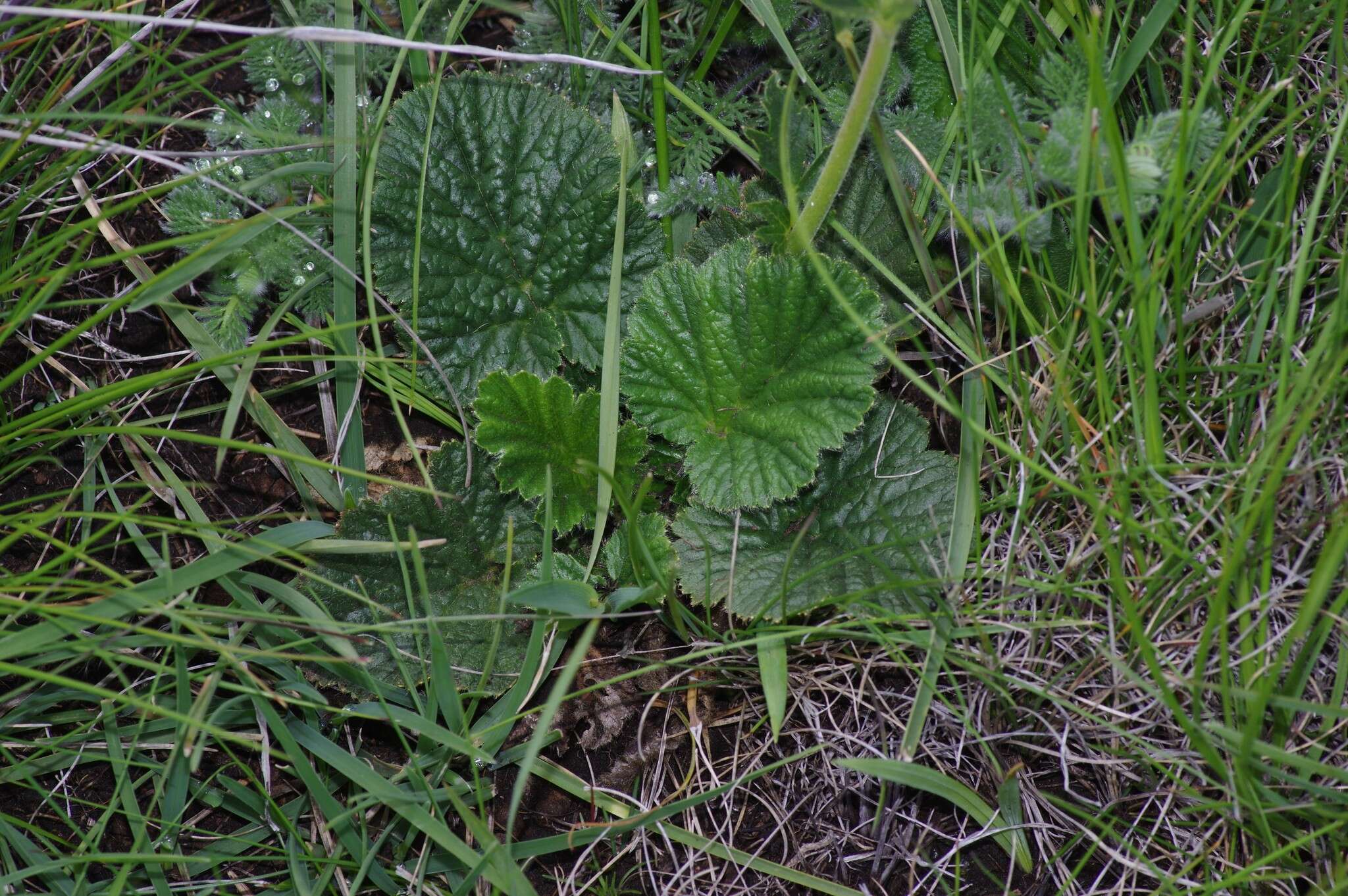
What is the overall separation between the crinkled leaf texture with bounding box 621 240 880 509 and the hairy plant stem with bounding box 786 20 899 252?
0.19 feet

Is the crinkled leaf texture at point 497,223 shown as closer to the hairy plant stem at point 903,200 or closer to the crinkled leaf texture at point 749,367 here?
the crinkled leaf texture at point 749,367

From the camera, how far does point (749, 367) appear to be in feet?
5.68

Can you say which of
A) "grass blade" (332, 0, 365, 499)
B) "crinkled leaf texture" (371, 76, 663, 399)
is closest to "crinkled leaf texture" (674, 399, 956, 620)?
"crinkled leaf texture" (371, 76, 663, 399)

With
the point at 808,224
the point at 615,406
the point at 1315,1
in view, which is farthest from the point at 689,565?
the point at 1315,1

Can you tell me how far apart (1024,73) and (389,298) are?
4.13ft

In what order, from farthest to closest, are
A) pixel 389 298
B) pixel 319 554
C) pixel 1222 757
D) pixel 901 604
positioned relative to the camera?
pixel 389 298 → pixel 319 554 → pixel 901 604 → pixel 1222 757

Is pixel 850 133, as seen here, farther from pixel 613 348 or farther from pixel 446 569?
pixel 446 569

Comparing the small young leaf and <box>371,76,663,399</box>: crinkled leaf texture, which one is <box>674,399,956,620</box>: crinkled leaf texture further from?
<box>371,76,663,399</box>: crinkled leaf texture

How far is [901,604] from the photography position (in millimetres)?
1602

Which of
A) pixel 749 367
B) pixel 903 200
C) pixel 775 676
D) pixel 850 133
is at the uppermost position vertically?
pixel 850 133

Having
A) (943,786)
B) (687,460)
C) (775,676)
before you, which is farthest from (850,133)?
(943,786)

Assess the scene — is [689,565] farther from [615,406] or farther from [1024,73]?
[1024,73]

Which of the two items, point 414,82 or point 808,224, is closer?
point 808,224

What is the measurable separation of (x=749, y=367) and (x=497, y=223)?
57 centimetres
